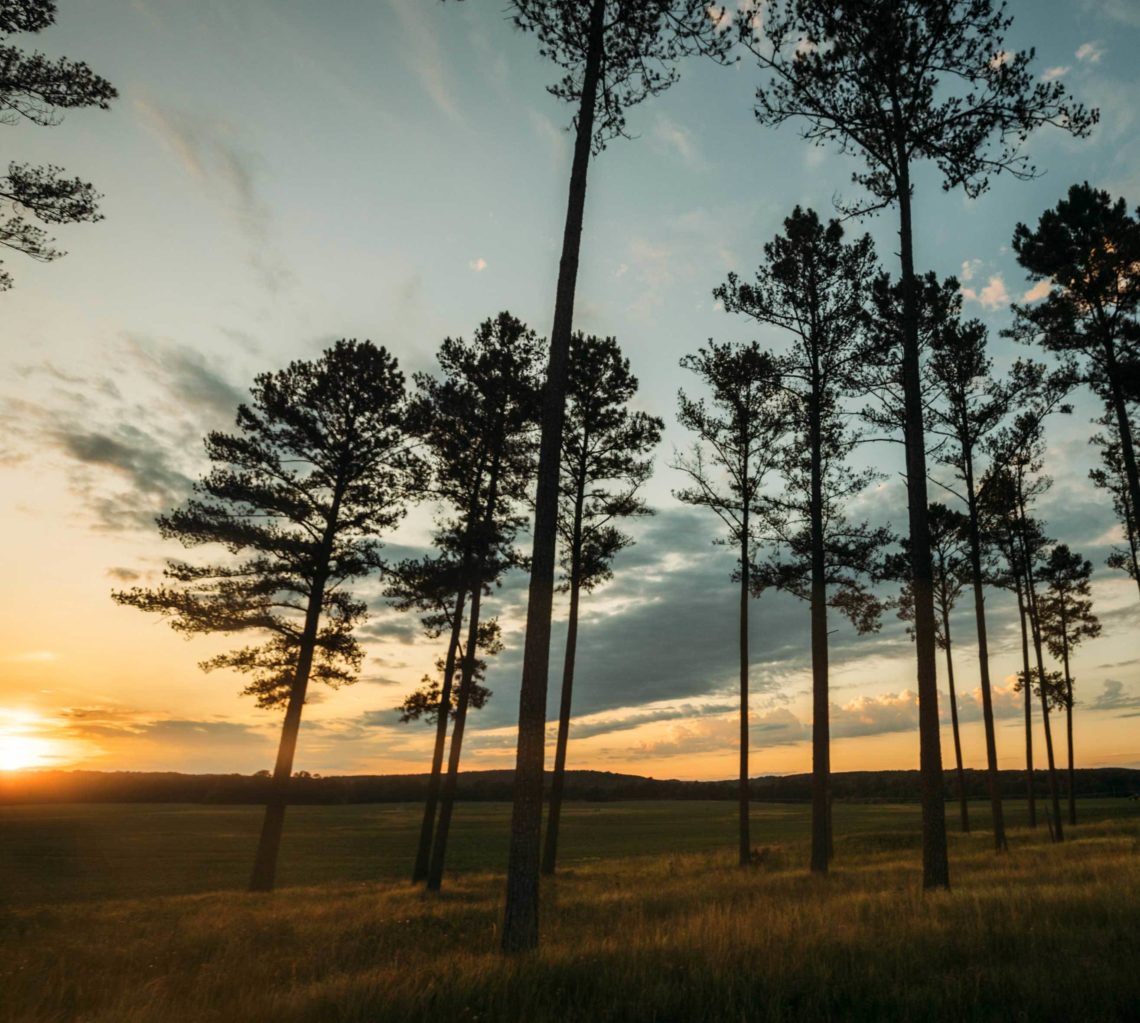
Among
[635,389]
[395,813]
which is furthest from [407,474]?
[395,813]

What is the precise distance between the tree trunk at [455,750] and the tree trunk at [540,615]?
9182mm

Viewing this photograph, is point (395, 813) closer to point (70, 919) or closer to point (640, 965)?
point (70, 919)

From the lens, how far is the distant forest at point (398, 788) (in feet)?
310

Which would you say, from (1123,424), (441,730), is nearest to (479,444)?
(441,730)

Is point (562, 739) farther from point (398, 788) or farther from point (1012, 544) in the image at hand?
point (398, 788)

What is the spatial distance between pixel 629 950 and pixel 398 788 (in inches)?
4328

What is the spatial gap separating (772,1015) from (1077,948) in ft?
12.1

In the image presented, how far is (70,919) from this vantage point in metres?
14.7

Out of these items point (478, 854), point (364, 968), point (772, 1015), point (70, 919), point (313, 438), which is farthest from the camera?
point (478, 854)

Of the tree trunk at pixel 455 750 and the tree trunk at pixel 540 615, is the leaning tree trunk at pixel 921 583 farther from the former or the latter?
the tree trunk at pixel 455 750

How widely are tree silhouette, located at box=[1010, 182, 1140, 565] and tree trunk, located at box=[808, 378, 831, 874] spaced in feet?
25.7

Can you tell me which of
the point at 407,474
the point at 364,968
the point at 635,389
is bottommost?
the point at 364,968

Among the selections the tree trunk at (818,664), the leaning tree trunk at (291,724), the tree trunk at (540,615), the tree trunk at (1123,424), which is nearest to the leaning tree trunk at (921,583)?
the tree trunk at (818,664)

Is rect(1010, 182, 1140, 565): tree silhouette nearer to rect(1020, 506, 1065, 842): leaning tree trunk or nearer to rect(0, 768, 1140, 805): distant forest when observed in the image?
rect(1020, 506, 1065, 842): leaning tree trunk
